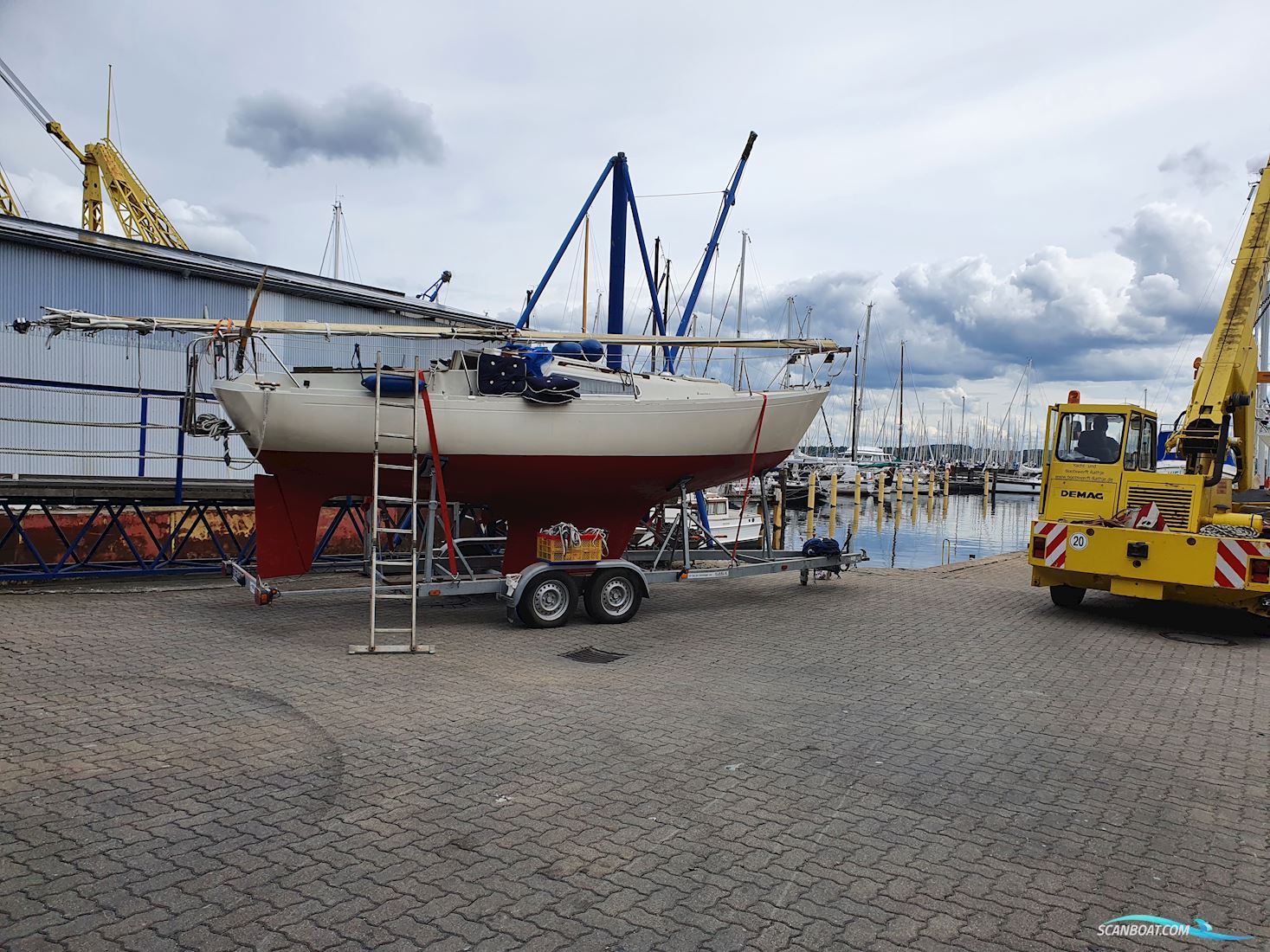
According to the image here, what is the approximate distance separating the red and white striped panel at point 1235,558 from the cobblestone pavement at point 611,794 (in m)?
1.41

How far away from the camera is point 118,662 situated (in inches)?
273

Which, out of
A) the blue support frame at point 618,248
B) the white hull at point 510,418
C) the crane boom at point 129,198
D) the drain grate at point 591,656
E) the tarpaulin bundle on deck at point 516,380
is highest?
the crane boom at point 129,198

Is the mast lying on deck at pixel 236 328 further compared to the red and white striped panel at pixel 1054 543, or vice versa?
the red and white striped panel at pixel 1054 543

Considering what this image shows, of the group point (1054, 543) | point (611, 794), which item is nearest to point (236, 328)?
point (611, 794)

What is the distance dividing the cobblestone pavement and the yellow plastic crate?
3.67ft

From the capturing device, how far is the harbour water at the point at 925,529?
27.9 metres

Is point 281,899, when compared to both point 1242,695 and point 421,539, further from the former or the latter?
point 1242,695

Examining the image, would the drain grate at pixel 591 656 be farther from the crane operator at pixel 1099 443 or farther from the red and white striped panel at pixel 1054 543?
the crane operator at pixel 1099 443

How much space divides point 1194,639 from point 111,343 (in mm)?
17022

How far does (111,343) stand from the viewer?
15109mm

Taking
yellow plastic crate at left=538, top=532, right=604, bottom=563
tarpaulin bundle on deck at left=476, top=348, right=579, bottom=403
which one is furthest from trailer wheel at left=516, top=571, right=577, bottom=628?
tarpaulin bundle on deck at left=476, top=348, right=579, bottom=403

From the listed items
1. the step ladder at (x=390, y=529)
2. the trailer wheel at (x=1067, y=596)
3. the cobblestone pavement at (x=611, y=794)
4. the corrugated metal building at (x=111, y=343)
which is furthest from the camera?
the corrugated metal building at (x=111, y=343)

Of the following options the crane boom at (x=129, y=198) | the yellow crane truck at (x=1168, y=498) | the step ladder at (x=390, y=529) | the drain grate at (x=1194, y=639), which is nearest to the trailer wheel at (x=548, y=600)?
the step ladder at (x=390, y=529)

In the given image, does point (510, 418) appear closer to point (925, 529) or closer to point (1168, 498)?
point (1168, 498)
